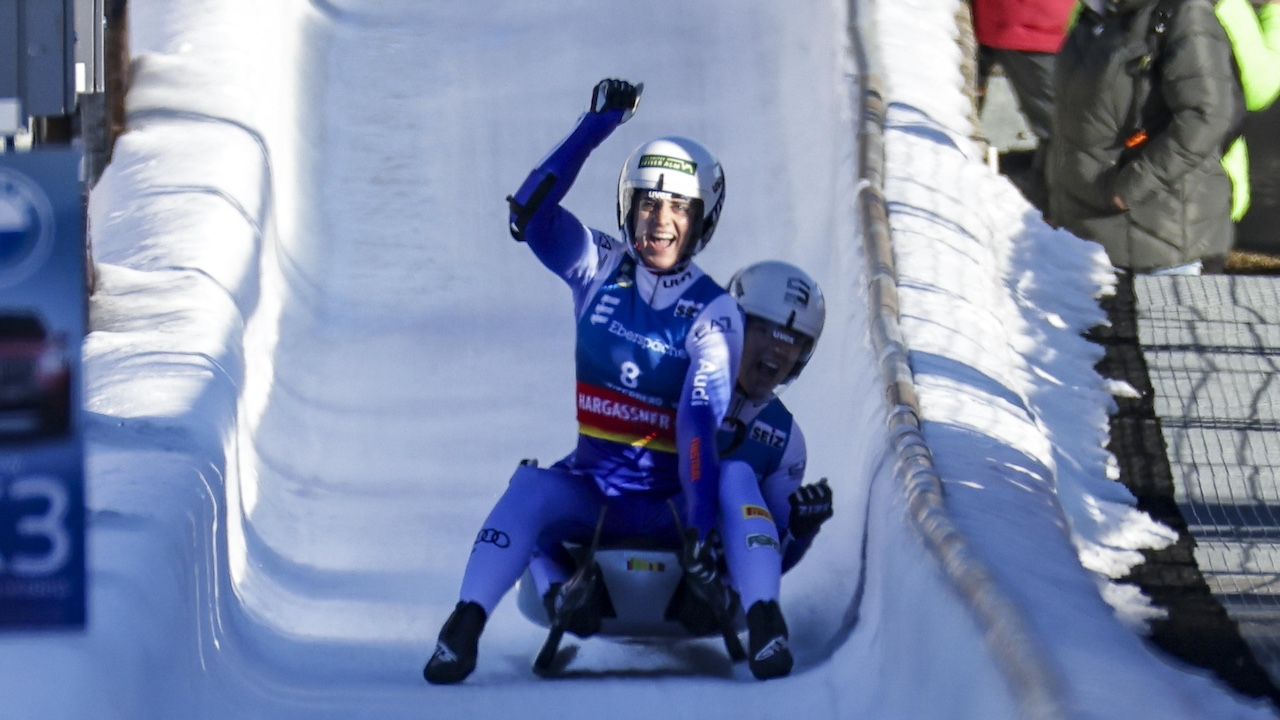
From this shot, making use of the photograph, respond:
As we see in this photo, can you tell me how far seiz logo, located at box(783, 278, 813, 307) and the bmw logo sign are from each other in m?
2.06

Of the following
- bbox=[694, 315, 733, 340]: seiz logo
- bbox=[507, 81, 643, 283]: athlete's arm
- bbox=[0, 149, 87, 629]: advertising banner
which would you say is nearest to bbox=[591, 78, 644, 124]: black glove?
bbox=[507, 81, 643, 283]: athlete's arm

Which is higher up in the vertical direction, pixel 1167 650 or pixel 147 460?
pixel 147 460

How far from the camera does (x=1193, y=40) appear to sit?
5688mm

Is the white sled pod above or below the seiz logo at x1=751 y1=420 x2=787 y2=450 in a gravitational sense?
below

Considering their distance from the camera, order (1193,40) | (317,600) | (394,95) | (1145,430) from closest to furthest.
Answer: (317,600) → (1145,430) → (1193,40) → (394,95)

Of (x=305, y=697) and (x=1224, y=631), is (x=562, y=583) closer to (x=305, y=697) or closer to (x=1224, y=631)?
(x=305, y=697)

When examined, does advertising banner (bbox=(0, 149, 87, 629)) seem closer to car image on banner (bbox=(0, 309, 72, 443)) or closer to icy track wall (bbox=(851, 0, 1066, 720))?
car image on banner (bbox=(0, 309, 72, 443))

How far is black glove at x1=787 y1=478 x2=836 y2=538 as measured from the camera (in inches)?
159

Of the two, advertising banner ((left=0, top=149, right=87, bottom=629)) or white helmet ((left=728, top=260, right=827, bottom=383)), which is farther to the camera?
white helmet ((left=728, top=260, right=827, bottom=383))

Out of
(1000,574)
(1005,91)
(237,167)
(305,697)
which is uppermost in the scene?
(1005,91)

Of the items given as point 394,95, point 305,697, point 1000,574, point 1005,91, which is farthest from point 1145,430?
point 1005,91

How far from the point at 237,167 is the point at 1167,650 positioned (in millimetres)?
3068

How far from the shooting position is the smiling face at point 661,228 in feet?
12.9

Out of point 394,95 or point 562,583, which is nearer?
point 562,583
